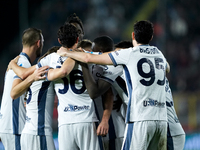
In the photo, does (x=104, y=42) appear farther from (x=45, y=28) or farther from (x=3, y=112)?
(x=45, y=28)

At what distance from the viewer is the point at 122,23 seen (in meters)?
15.2

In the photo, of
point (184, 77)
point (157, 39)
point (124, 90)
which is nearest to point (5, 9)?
point (157, 39)

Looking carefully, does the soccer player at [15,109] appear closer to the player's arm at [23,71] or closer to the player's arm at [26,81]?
the player's arm at [23,71]

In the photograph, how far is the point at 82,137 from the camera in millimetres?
3787

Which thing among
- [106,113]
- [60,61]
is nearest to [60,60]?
[60,61]

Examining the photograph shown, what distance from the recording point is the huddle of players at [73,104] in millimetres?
3795

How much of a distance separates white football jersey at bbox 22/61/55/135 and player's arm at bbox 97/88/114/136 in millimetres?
688

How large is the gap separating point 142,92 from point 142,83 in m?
0.10

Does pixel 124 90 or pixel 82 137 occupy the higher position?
pixel 124 90

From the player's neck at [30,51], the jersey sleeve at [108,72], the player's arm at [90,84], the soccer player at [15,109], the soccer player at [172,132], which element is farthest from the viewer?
the player's neck at [30,51]

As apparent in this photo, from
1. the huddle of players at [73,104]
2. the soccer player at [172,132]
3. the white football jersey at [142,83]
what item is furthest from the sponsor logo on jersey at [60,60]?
the soccer player at [172,132]

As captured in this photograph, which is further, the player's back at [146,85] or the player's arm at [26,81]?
the player's arm at [26,81]

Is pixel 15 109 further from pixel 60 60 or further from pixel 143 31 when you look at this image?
pixel 143 31

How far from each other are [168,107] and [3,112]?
2.42 m
